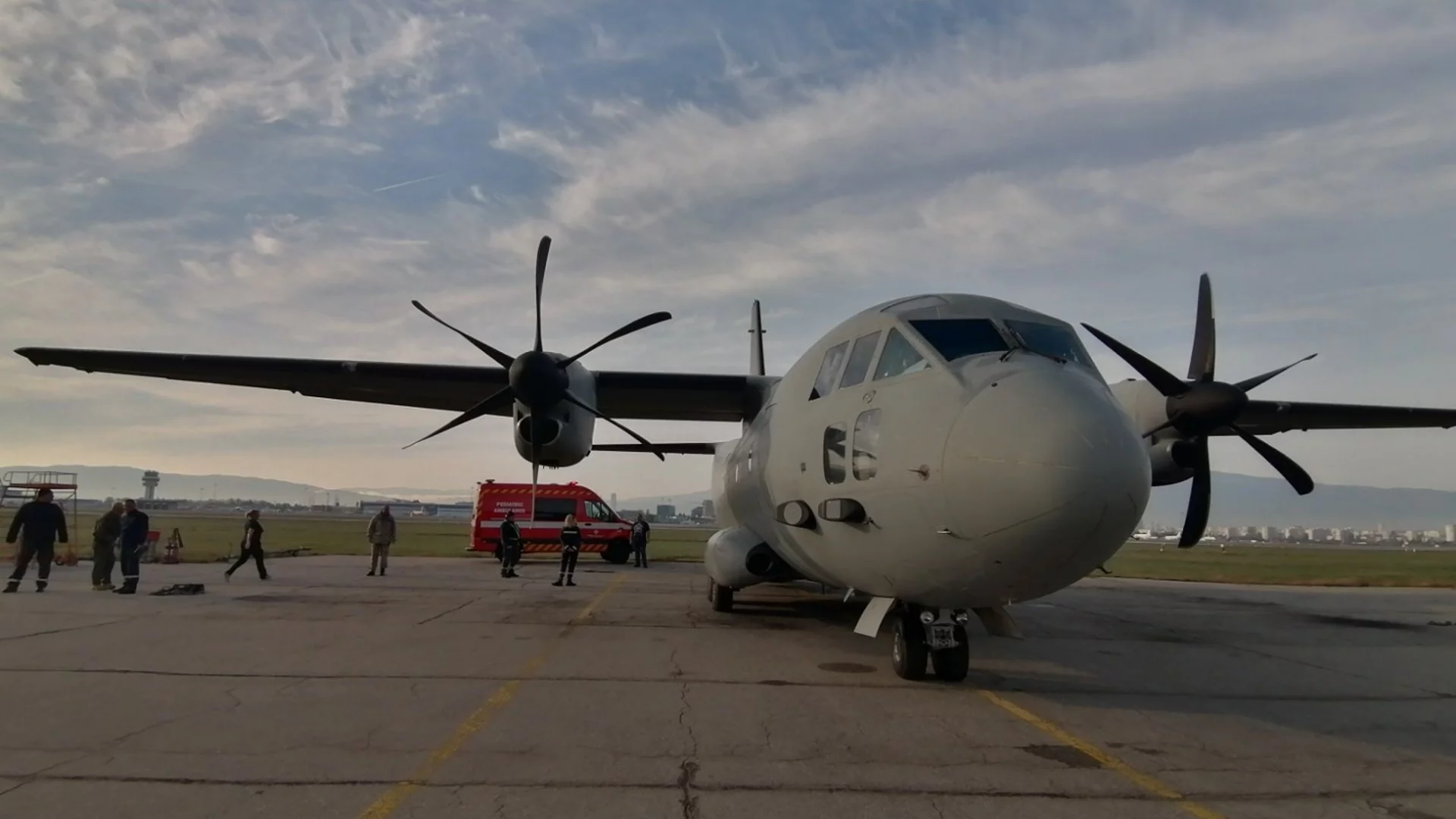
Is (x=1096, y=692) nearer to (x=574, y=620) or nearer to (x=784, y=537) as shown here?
(x=784, y=537)

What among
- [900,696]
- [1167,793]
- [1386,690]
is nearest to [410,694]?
[900,696]

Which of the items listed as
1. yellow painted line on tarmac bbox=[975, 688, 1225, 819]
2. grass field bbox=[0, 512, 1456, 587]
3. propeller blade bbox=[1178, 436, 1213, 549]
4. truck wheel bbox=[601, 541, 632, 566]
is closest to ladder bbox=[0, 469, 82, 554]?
grass field bbox=[0, 512, 1456, 587]

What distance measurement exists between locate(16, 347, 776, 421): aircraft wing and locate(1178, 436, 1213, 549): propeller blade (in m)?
6.73

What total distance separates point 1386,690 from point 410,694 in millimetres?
9371

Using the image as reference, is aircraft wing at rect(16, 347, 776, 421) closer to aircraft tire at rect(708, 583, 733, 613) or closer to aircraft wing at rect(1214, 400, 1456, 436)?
aircraft tire at rect(708, 583, 733, 613)

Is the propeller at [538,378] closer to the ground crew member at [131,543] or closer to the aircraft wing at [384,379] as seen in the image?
the aircraft wing at [384,379]

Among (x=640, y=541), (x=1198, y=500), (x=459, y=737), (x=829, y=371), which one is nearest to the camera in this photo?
(x=459, y=737)

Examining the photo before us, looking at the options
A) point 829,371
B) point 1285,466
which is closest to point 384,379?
point 829,371

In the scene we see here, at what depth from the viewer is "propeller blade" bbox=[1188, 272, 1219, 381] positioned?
1153 cm

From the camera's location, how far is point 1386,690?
8.55 metres

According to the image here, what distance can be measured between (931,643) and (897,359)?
2714 millimetres

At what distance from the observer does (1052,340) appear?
7496 millimetres

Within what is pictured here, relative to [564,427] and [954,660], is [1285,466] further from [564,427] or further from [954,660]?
[564,427]

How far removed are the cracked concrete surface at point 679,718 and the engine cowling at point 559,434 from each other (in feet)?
8.59
